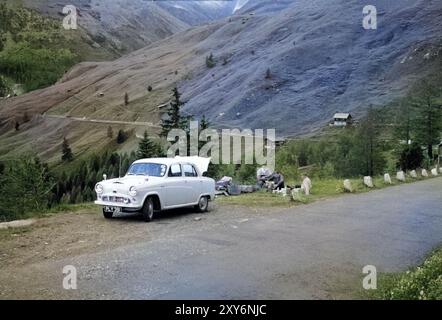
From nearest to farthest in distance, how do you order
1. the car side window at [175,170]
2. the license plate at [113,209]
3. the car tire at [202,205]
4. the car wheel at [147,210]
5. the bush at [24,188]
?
the license plate at [113,209], the car wheel at [147,210], the car side window at [175,170], the car tire at [202,205], the bush at [24,188]

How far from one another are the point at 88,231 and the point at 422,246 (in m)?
8.86

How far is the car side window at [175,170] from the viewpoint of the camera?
16797 mm

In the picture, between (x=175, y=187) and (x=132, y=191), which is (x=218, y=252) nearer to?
(x=132, y=191)

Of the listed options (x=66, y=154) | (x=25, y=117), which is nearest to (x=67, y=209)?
(x=66, y=154)

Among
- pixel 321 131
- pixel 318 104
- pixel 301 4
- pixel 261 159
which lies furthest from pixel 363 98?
pixel 301 4

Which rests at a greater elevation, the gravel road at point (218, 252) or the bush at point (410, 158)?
the bush at point (410, 158)

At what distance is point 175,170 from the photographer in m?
17.0

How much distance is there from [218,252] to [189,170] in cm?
665

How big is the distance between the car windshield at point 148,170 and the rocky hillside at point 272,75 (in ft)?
205

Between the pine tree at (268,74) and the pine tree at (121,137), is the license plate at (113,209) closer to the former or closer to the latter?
the pine tree at (268,74)

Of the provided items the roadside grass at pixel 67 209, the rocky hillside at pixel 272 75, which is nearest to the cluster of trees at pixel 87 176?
the rocky hillside at pixel 272 75

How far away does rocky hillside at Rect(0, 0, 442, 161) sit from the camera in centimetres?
8881

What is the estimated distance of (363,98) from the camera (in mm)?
86375

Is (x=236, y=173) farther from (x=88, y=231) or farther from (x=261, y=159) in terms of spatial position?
(x=88, y=231)
